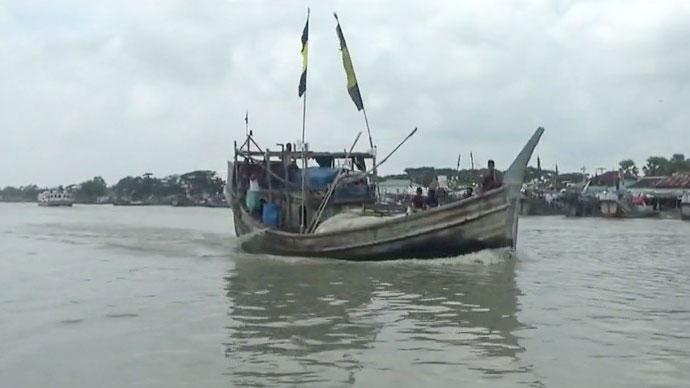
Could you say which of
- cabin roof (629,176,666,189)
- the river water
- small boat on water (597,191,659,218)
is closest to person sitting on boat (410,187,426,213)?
the river water

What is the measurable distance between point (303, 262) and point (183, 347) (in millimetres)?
7977

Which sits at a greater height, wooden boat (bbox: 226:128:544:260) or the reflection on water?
wooden boat (bbox: 226:128:544:260)

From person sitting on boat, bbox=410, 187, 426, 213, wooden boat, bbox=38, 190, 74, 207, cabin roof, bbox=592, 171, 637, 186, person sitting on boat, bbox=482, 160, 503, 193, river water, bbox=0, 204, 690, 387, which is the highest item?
cabin roof, bbox=592, 171, 637, 186

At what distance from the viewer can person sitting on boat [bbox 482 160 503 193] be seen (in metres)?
14.8

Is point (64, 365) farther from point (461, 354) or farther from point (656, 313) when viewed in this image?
point (656, 313)

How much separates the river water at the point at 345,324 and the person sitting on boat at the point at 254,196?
10.3 feet

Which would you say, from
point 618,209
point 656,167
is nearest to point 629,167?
point 656,167

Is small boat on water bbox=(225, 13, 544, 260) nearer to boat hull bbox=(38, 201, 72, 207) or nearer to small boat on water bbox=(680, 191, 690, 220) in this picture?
small boat on water bbox=(680, 191, 690, 220)

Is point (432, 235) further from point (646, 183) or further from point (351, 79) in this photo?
point (646, 183)

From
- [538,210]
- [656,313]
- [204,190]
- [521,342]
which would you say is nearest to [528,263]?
[656,313]

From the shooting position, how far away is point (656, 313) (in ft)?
30.1

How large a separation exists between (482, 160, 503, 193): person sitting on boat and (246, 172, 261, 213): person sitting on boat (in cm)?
598

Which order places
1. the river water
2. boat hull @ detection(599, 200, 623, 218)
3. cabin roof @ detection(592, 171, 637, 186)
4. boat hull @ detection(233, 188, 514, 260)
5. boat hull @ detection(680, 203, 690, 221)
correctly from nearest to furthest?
the river water
boat hull @ detection(233, 188, 514, 260)
boat hull @ detection(680, 203, 690, 221)
boat hull @ detection(599, 200, 623, 218)
cabin roof @ detection(592, 171, 637, 186)

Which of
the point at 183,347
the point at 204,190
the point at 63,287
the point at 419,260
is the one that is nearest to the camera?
the point at 183,347
